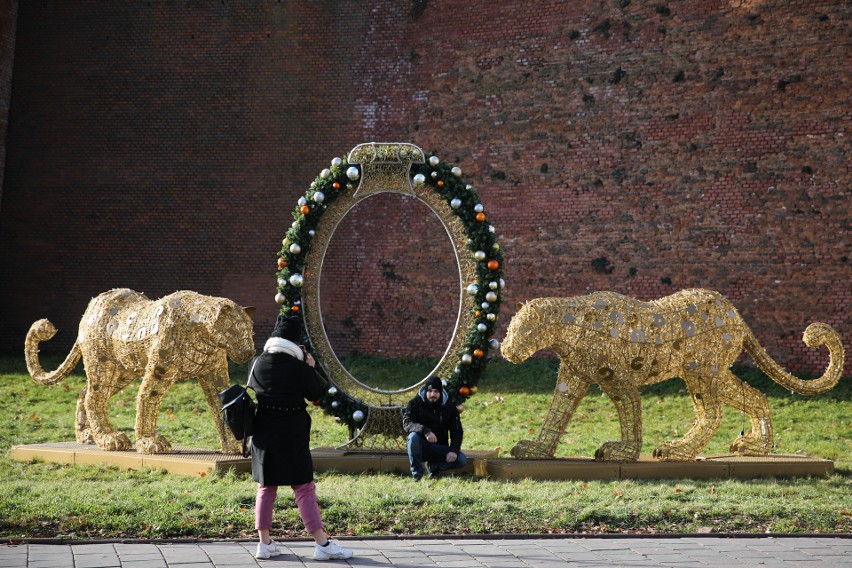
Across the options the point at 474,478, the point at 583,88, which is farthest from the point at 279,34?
the point at 474,478

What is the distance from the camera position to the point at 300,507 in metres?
6.26

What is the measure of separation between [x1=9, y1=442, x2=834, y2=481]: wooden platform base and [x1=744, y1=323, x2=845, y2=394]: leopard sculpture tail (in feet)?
2.41

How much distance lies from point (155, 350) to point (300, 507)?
3.84 meters

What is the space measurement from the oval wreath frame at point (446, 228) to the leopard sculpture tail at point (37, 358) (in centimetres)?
260

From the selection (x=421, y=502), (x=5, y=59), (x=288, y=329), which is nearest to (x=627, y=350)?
(x=421, y=502)

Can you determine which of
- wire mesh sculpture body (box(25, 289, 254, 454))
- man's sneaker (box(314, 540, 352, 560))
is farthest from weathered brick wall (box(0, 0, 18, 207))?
man's sneaker (box(314, 540, 352, 560))

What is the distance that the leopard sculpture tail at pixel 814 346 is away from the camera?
9.83m

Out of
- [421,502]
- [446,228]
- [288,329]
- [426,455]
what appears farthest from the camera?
[446,228]

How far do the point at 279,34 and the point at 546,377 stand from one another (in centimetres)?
864

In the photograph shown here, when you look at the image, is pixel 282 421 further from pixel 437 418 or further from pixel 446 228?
pixel 446 228

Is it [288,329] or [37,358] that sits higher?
[288,329]

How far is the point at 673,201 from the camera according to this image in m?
15.8

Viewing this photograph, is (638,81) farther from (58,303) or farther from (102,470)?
(58,303)

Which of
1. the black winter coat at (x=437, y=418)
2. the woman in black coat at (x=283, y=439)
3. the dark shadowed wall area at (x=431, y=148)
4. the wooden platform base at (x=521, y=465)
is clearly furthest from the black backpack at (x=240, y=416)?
the dark shadowed wall area at (x=431, y=148)
